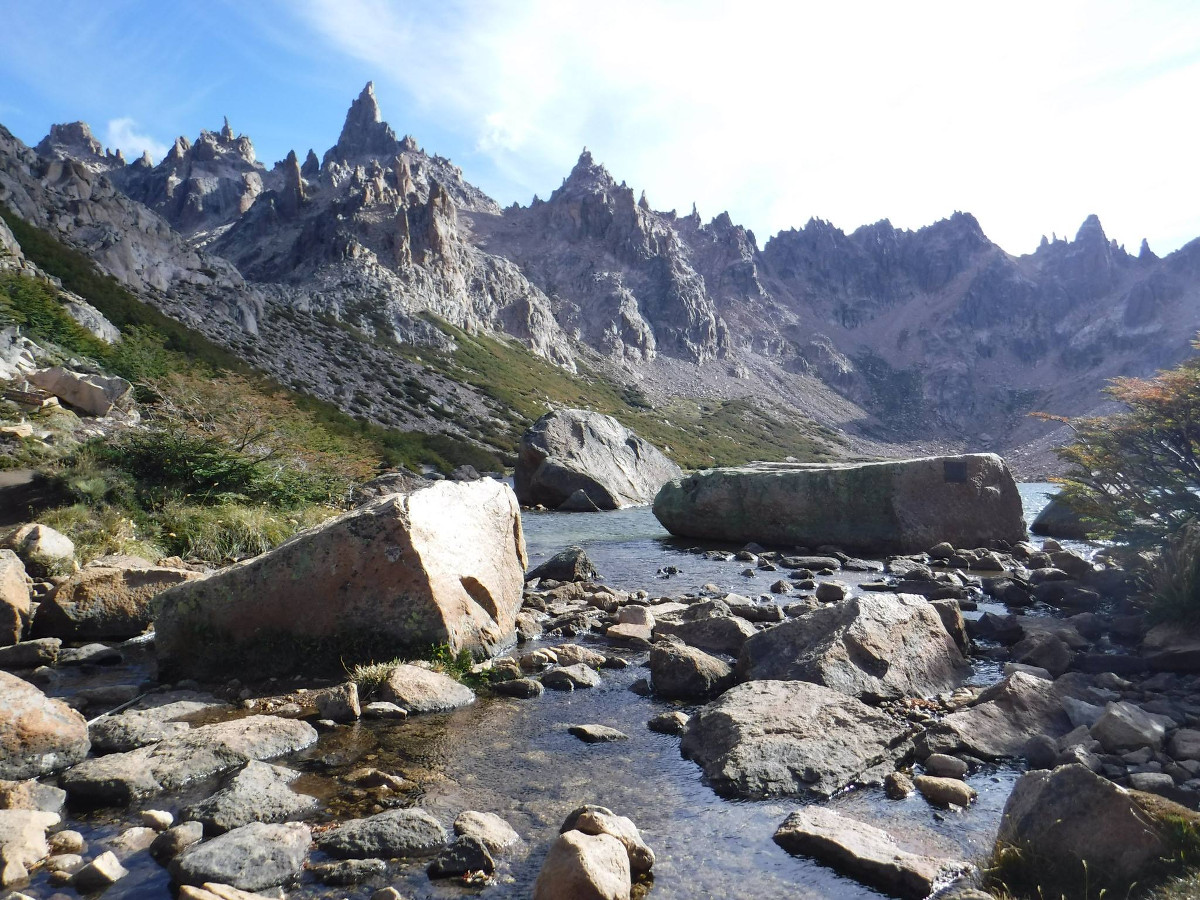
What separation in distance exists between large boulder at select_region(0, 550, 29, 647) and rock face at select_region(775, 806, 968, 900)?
1046 cm

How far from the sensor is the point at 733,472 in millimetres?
26938

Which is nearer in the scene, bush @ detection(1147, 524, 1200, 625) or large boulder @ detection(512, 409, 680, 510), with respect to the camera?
bush @ detection(1147, 524, 1200, 625)

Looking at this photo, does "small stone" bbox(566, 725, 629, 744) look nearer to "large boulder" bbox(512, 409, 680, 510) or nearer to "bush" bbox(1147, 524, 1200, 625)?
"bush" bbox(1147, 524, 1200, 625)

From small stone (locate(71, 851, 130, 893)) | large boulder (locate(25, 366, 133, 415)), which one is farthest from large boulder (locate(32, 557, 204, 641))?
large boulder (locate(25, 366, 133, 415))

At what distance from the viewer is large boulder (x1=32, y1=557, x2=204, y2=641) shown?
10.1m

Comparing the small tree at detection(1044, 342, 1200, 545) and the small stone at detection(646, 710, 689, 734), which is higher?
the small tree at detection(1044, 342, 1200, 545)

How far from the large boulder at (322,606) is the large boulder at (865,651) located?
4310 millimetres

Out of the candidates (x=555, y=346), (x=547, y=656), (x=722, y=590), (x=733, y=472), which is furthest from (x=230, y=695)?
(x=555, y=346)

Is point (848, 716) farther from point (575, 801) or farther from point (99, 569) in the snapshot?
point (99, 569)

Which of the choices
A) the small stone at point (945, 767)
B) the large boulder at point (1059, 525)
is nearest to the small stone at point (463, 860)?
the small stone at point (945, 767)

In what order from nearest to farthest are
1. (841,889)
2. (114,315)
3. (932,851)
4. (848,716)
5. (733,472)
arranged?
(841,889)
(932,851)
(848,716)
(733,472)
(114,315)

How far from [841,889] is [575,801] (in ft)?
7.40

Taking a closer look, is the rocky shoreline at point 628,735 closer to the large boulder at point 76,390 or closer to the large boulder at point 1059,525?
the large boulder at point 76,390

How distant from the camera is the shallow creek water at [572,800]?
4.72 metres
